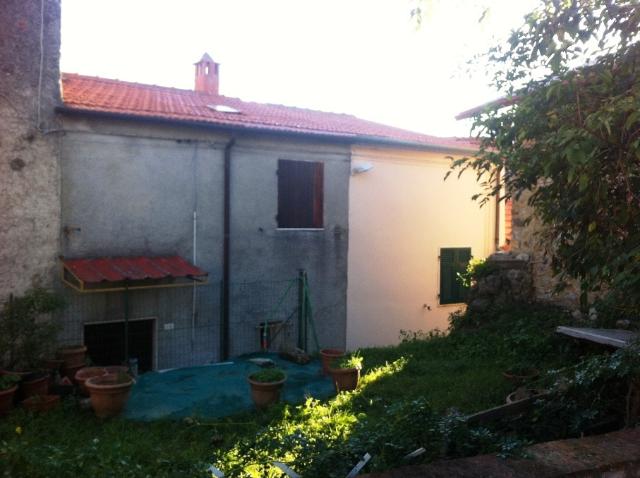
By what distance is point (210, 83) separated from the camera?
14742 mm

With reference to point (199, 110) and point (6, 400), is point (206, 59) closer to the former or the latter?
point (199, 110)

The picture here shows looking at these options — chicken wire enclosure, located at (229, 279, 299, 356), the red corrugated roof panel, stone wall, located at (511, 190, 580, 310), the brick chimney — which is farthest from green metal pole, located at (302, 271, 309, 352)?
the brick chimney

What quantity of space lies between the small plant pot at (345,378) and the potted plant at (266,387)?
0.92m

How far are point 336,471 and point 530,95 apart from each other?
347 centimetres

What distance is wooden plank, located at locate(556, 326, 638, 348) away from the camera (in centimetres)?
667

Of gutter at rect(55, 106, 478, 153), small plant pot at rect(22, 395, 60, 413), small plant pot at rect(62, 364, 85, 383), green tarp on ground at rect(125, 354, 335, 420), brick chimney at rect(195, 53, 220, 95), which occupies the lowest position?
green tarp on ground at rect(125, 354, 335, 420)

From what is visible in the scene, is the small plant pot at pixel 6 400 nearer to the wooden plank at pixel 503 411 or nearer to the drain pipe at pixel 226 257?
the drain pipe at pixel 226 257

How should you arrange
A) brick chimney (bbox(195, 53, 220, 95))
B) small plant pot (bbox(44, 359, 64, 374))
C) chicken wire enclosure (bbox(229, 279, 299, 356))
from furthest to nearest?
1. brick chimney (bbox(195, 53, 220, 95))
2. chicken wire enclosure (bbox(229, 279, 299, 356))
3. small plant pot (bbox(44, 359, 64, 374))

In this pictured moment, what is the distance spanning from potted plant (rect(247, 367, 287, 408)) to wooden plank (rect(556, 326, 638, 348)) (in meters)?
3.96

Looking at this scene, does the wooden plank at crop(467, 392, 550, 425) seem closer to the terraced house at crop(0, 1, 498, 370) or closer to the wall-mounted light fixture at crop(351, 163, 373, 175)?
the terraced house at crop(0, 1, 498, 370)

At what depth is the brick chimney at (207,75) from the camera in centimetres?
1473

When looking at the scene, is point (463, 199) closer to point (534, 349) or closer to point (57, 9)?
point (534, 349)

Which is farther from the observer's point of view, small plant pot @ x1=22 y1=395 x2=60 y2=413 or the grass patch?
small plant pot @ x1=22 y1=395 x2=60 y2=413

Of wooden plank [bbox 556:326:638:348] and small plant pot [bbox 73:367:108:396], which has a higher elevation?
wooden plank [bbox 556:326:638:348]
